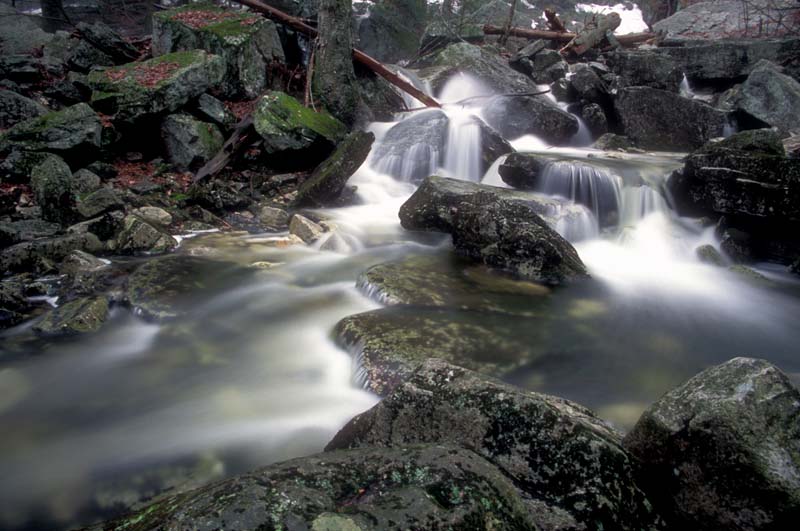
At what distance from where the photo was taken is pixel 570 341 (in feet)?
15.2

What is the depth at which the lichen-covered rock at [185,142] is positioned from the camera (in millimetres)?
8750

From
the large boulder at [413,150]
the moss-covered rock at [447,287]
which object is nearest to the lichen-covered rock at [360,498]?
the moss-covered rock at [447,287]

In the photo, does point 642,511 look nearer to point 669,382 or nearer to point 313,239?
point 669,382

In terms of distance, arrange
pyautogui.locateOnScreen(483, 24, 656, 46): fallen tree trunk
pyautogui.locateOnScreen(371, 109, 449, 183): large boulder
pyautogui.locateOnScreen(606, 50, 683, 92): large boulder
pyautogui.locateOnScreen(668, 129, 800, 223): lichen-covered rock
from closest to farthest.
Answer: pyautogui.locateOnScreen(668, 129, 800, 223): lichen-covered rock, pyautogui.locateOnScreen(371, 109, 449, 183): large boulder, pyautogui.locateOnScreen(606, 50, 683, 92): large boulder, pyautogui.locateOnScreen(483, 24, 656, 46): fallen tree trunk

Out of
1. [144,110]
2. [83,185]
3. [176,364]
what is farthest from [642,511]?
[144,110]

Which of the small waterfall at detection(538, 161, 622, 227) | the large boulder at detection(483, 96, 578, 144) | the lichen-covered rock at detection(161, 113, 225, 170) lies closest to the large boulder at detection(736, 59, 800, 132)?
the large boulder at detection(483, 96, 578, 144)

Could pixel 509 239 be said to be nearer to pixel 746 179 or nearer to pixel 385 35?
pixel 746 179

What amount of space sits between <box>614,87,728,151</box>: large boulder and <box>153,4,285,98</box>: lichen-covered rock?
28.0 ft

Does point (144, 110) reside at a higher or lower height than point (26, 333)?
higher

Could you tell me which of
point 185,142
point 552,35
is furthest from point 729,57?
point 185,142

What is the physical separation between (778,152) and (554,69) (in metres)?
10.3

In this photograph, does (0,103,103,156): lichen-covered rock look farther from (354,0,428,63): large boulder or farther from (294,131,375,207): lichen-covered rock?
(354,0,428,63): large boulder

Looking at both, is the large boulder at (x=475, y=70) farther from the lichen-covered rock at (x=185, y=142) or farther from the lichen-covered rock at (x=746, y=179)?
the lichen-covered rock at (x=185, y=142)

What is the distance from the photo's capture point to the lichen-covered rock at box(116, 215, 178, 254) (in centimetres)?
623
